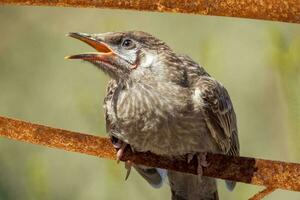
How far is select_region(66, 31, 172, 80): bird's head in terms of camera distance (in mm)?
1094

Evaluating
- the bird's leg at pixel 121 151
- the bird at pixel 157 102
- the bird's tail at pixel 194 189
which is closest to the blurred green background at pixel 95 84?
the bird's tail at pixel 194 189

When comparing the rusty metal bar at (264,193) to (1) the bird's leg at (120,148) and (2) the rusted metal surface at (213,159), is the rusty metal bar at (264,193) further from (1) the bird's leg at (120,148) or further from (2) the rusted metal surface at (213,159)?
(1) the bird's leg at (120,148)

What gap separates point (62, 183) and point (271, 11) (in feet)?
3.85

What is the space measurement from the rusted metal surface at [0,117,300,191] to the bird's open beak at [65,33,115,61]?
0.64 feet

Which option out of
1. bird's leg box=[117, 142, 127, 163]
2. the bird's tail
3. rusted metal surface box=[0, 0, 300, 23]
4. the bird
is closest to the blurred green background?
the bird's tail

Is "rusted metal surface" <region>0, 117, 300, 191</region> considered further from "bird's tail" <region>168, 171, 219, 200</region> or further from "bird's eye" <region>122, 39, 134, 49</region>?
"bird's tail" <region>168, 171, 219, 200</region>

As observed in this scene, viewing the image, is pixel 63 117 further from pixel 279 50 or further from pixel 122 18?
pixel 279 50

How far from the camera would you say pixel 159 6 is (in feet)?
2.56

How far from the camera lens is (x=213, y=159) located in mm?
896

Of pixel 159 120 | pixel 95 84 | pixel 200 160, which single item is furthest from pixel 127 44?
pixel 95 84

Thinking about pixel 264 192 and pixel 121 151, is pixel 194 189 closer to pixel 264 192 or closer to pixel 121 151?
pixel 121 151

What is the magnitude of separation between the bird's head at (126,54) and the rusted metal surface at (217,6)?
259mm

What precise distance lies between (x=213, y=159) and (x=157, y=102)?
11.1 inches

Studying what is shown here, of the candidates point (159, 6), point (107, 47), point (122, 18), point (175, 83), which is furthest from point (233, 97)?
point (159, 6)
